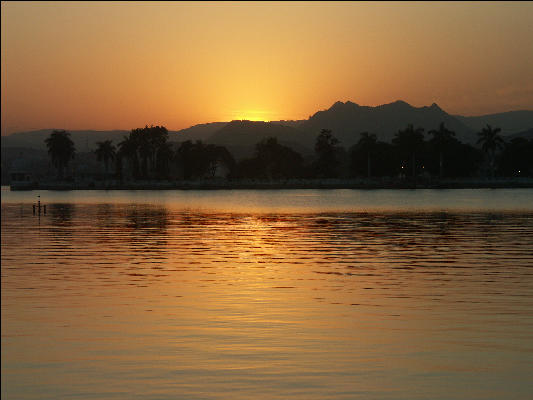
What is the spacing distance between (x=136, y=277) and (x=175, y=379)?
16.7 meters

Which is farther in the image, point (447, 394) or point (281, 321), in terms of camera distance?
point (281, 321)

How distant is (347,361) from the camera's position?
662 inches

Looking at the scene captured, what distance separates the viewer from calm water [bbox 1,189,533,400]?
49.4 ft

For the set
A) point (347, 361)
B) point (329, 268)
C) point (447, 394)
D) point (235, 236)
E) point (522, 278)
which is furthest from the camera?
point (235, 236)

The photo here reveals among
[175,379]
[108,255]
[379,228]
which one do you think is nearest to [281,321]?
[175,379]

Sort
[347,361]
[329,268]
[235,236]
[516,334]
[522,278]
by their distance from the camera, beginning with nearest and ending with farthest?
[347,361], [516,334], [522,278], [329,268], [235,236]

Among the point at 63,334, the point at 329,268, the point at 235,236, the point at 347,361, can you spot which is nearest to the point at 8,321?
the point at 63,334

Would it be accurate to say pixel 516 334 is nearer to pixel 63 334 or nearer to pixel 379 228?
pixel 63 334

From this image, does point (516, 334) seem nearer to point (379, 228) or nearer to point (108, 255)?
point (108, 255)

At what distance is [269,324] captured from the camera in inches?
822

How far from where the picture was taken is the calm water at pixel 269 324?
49.4ft

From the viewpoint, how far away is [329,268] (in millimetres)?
34312

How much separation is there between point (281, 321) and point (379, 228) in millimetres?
43450

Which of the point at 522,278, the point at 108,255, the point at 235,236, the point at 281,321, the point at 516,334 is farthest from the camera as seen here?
the point at 235,236
